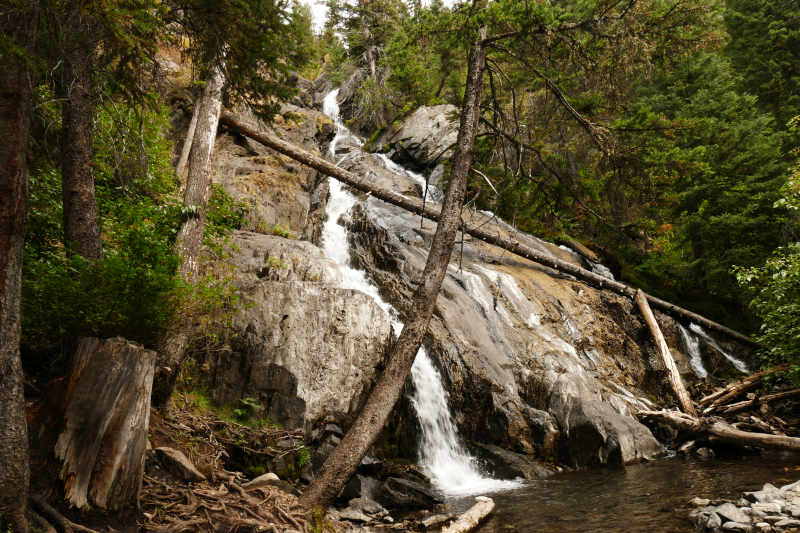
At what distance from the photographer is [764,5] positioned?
72.6 feet

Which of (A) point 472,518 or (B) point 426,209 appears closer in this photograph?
(A) point 472,518

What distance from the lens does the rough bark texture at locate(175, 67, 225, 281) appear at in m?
7.65

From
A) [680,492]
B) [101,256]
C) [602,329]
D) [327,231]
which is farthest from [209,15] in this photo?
[602,329]

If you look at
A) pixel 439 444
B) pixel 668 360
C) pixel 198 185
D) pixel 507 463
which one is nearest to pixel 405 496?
pixel 439 444

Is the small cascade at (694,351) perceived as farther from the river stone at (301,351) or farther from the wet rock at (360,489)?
the wet rock at (360,489)

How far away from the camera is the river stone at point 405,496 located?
6234 millimetres

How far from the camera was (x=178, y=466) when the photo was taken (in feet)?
14.9

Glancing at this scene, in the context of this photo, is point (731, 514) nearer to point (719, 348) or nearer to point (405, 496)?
point (405, 496)

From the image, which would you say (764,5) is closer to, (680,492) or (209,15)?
(680,492)

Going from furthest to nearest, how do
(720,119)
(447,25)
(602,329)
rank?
(720,119) < (602,329) < (447,25)

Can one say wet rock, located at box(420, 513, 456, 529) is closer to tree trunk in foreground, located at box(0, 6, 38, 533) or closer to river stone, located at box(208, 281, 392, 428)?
river stone, located at box(208, 281, 392, 428)

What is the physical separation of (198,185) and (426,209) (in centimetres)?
735

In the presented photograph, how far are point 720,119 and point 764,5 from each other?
9184mm

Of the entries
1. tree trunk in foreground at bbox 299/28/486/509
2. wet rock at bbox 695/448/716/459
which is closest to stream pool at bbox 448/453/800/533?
wet rock at bbox 695/448/716/459
